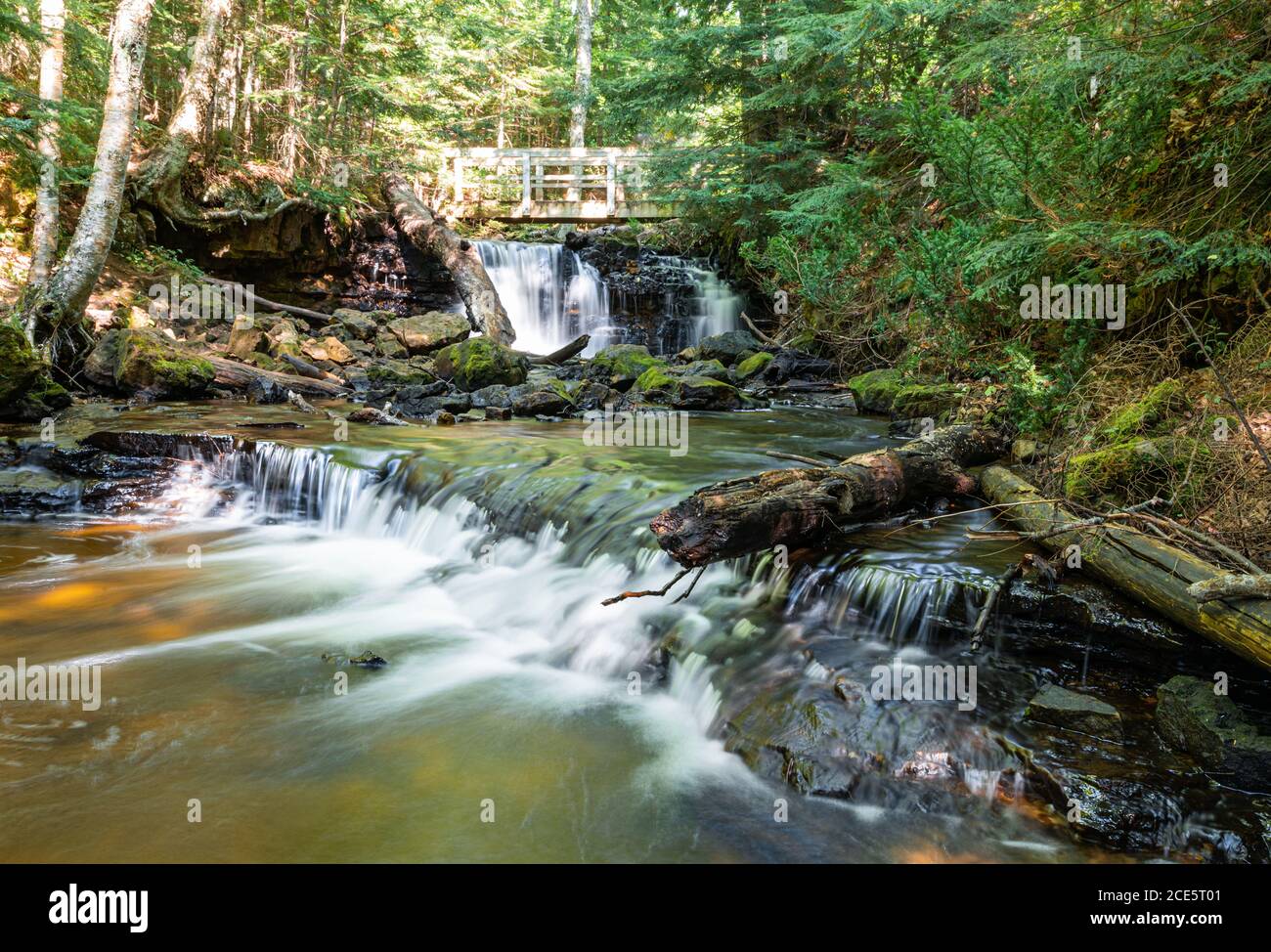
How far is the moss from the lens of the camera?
44.7 ft

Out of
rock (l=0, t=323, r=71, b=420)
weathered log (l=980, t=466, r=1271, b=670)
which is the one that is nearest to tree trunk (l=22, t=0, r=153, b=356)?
rock (l=0, t=323, r=71, b=420)

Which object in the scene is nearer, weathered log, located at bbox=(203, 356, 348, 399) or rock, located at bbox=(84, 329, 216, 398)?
rock, located at bbox=(84, 329, 216, 398)

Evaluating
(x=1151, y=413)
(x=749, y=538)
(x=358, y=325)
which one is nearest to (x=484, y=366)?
(x=358, y=325)

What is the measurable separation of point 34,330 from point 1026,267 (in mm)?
11682

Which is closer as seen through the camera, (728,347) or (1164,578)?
(1164,578)

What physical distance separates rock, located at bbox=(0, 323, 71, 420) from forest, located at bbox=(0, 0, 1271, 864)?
→ 6 centimetres

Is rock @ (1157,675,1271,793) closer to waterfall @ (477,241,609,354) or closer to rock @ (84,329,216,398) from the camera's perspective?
rock @ (84,329,216,398)

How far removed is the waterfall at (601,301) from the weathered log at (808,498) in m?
12.1

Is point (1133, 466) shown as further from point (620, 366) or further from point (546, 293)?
point (546, 293)

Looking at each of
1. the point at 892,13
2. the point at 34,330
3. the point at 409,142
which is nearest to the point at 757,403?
the point at 892,13

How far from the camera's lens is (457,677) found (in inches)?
181

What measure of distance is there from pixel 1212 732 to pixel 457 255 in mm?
15972

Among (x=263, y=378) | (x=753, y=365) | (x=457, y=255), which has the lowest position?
(x=263, y=378)

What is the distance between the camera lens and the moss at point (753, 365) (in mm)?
13633
